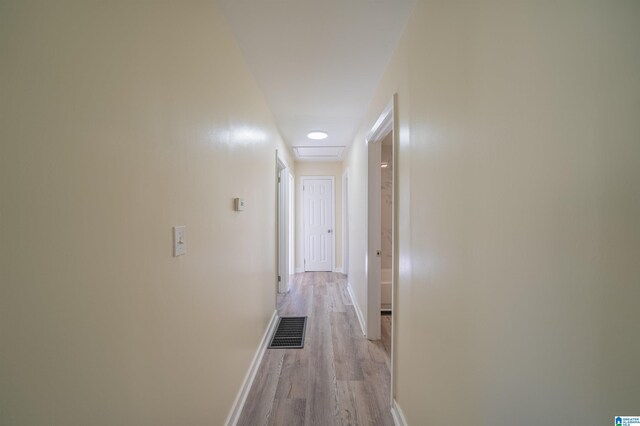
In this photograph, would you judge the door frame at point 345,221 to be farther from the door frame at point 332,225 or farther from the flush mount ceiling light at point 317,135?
the flush mount ceiling light at point 317,135

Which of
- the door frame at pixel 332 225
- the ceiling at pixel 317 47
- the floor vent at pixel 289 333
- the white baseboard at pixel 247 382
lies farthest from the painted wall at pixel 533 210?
the door frame at pixel 332 225

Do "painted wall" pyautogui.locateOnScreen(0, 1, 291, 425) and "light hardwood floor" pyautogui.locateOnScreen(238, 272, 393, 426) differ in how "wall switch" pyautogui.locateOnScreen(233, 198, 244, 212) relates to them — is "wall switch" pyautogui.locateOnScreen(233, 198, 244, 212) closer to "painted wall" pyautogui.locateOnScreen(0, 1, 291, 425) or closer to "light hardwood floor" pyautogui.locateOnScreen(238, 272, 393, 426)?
"painted wall" pyautogui.locateOnScreen(0, 1, 291, 425)

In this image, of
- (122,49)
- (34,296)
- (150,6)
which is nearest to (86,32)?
(122,49)

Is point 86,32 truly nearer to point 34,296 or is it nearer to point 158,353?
point 34,296

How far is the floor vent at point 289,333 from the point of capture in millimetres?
2553

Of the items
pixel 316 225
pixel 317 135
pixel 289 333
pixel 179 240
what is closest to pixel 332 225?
pixel 316 225

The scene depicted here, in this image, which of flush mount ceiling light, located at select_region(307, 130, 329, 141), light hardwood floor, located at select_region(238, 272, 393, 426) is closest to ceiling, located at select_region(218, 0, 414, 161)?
flush mount ceiling light, located at select_region(307, 130, 329, 141)

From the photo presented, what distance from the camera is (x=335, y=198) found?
18.0 ft

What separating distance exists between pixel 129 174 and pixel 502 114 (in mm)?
1056

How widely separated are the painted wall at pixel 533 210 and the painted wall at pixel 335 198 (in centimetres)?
433

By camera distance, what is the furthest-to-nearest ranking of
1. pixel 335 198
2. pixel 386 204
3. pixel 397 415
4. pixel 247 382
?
pixel 335 198 → pixel 386 204 → pixel 247 382 → pixel 397 415

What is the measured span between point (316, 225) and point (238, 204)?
12.6ft

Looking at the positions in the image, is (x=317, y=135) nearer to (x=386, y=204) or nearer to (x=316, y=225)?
(x=386, y=204)

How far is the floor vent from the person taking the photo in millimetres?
2553
